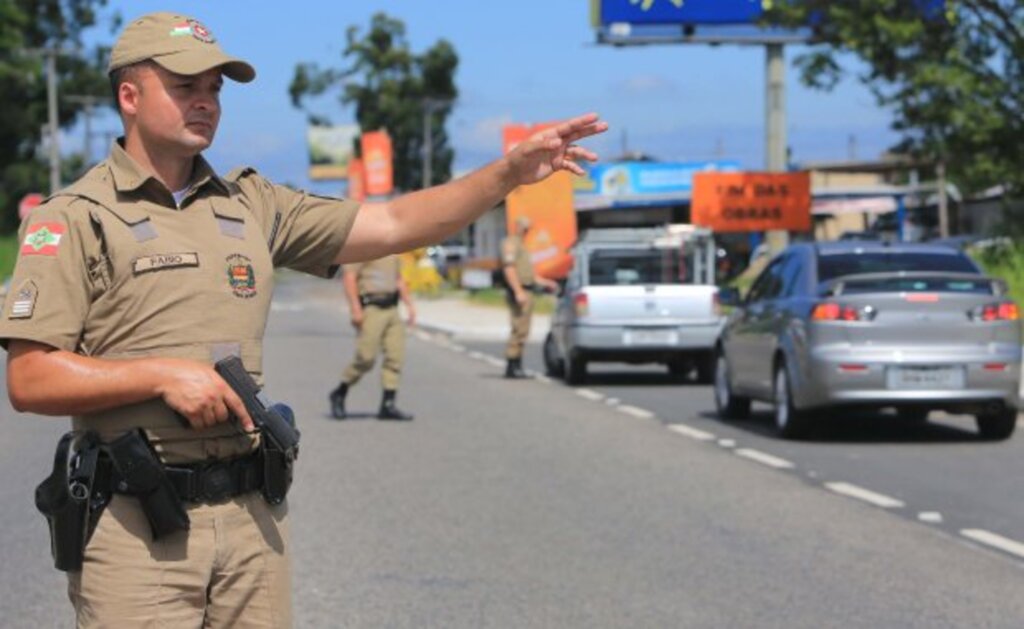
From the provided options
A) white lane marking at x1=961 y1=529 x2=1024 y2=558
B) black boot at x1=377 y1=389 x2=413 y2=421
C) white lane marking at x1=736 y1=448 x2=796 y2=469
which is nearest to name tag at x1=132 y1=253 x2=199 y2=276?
white lane marking at x1=961 y1=529 x2=1024 y2=558

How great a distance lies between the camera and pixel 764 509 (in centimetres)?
1053

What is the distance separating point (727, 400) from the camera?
54.2 feet

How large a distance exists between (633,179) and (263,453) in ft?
194

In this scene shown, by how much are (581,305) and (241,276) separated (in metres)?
17.3

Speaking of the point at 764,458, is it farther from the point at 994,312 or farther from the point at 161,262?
the point at 161,262

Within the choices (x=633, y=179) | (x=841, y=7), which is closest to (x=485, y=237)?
(x=633, y=179)

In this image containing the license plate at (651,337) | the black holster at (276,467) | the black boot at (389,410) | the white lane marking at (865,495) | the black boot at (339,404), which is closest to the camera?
the black holster at (276,467)

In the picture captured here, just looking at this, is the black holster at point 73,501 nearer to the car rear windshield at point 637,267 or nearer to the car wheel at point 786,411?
the car wheel at point 786,411

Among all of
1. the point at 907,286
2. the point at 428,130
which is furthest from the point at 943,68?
the point at 428,130

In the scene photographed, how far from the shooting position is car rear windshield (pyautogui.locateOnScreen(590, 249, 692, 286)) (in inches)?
859

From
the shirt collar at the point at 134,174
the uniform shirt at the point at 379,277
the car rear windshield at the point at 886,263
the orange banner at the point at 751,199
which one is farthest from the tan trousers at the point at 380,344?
the orange banner at the point at 751,199

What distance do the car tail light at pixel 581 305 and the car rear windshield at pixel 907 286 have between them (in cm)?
734

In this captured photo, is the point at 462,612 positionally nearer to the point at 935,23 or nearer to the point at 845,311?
the point at 845,311

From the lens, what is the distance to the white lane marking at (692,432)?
14.8 metres
